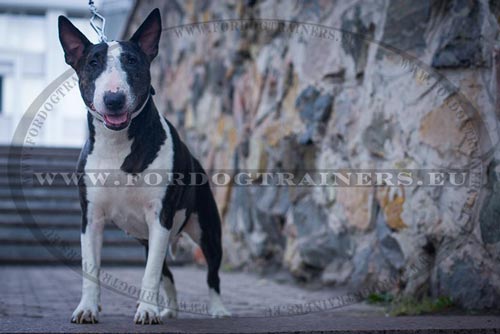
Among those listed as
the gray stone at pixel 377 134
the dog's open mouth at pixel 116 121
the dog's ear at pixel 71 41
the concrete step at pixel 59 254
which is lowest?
A: the concrete step at pixel 59 254

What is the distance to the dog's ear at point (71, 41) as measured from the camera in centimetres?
304

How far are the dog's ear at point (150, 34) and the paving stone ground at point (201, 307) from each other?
1107mm

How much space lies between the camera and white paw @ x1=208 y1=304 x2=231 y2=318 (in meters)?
3.66

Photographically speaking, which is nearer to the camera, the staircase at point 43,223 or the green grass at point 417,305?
the green grass at point 417,305

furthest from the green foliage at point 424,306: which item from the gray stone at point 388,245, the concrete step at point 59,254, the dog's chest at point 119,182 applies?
the concrete step at point 59,254

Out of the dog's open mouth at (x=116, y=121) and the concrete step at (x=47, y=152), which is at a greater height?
A: the dog's open mouth at (x=116, y=121)

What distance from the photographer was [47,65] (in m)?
15.7

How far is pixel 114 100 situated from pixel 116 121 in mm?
95

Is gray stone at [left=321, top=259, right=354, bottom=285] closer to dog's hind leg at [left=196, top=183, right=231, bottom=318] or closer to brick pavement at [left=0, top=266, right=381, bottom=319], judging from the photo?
brick pavement at [left=0, top=266, right=381, bottom=319]

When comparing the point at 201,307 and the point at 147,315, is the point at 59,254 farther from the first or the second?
the point at 147,315

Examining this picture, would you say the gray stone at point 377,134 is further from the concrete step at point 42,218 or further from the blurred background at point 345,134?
the concrete step at point 42,218

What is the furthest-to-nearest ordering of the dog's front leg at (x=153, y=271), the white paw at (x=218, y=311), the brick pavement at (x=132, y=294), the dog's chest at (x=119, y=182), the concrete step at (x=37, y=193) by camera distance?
the concrete step at (x=37, y=193) → the brick pavement at (x=132, y=294) → the white paw at (x=218, y=311) → the dog's chest at (x=119, y=182) → the dog's front leg at (x=153, y=271)

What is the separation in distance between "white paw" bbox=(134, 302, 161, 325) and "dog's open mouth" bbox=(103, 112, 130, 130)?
27.4 inches

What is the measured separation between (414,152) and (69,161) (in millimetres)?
6309
